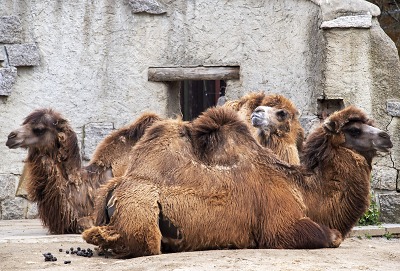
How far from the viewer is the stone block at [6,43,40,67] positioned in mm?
12570

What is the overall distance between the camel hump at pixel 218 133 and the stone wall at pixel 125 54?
181 inches

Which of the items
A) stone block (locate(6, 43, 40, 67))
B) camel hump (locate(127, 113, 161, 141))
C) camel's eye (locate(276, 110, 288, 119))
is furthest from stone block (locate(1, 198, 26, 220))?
camel's eye (locate(276, 110, 288, 119))

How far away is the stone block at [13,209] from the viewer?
490 inches

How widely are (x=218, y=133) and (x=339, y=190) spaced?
3.61ft

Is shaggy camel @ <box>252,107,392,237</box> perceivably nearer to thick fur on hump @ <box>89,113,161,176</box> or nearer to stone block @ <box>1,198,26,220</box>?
thick fur on hump @ <box>89,113,161,176</box>

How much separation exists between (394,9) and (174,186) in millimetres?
10425

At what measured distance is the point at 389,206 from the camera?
1212 centimetres

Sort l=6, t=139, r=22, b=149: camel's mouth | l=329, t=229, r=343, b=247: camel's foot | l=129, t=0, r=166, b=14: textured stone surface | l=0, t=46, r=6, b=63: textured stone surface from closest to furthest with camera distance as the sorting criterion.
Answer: l=329, t=229, r=343, b=247: camel's foot
l=6, t=139, r=22, b=149: camel's mouth
l=0, t=46, r=6, b=63: textured stone surface
l=129, t=0, r=166, b=14: textured stone surface

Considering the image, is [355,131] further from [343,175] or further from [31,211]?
[31,211]

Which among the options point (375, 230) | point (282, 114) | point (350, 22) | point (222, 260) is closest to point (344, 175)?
point (222, 260)

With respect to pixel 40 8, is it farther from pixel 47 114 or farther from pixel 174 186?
pixel 174 186

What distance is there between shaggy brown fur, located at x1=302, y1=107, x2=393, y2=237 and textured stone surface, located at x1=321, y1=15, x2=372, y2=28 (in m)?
4.29

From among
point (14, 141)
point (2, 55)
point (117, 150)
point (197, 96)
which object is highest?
point (2, 55)

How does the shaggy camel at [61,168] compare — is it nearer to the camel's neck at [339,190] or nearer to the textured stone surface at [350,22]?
the camel's neck at [339,190]
